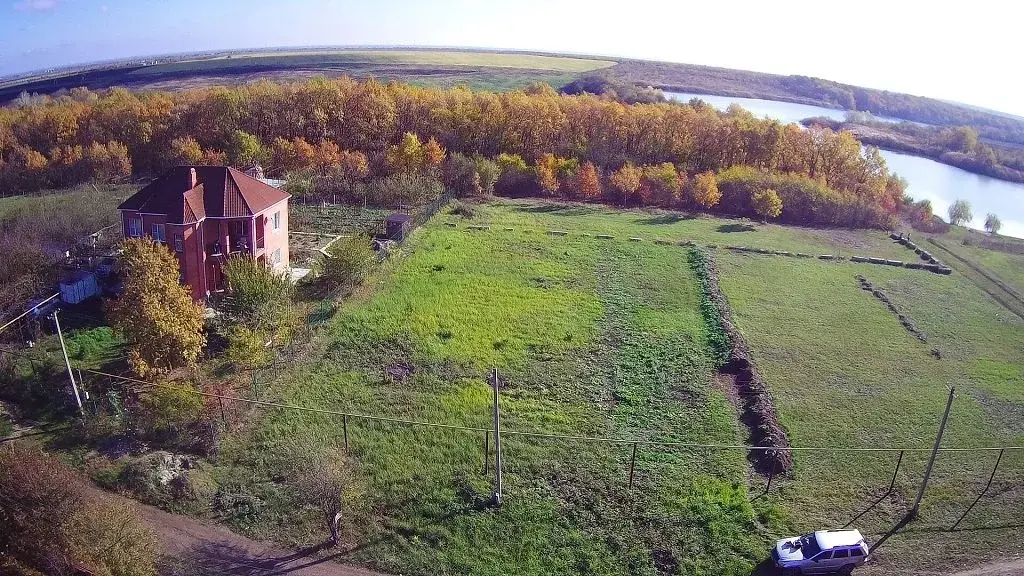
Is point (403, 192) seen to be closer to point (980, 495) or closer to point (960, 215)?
point (980, 495)

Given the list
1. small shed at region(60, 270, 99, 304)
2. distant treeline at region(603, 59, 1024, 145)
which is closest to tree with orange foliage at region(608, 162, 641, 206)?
small shed at region(60, 270, 99, 304)

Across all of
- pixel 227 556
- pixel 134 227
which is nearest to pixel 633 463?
pixel 227 556

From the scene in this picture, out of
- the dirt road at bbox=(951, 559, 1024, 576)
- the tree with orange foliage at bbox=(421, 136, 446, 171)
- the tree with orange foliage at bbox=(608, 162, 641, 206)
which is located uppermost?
the tree with orange foliage at bbox=(421, 136, 446, 171)

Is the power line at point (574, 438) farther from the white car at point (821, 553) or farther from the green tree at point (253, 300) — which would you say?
the green tree at point (253, 300)

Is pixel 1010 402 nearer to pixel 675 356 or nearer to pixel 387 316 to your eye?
pixel 675 356

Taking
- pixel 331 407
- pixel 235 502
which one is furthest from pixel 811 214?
pixel 235 502

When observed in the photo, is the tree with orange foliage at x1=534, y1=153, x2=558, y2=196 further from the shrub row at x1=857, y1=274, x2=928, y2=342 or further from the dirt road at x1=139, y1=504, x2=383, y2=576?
the dirt road at x1=139, y1=504, x2=383, y2=576

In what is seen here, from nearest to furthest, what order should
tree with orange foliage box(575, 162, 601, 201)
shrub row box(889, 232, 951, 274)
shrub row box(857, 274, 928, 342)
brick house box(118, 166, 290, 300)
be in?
brick house box(118, 166, 290, 300)
shrub row box(857, 274, 928, 342)
shrub row box(889, 232, 951, 274)
tree with orange foliage box(575, 162, 601, 201)
